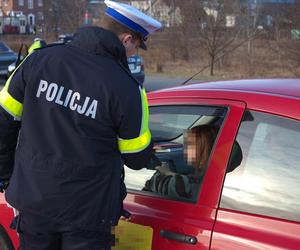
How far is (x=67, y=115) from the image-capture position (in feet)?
7.48

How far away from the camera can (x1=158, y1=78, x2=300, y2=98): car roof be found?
249cm

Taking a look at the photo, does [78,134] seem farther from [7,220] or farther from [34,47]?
[7,220]

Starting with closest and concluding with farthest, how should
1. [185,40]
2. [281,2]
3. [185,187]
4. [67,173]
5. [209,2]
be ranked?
[67,173] → [185,187] → [281,2] → [209,2] → [185,40]

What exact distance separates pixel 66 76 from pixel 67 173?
0.40 meters

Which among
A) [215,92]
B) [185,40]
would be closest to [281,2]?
[185,40]

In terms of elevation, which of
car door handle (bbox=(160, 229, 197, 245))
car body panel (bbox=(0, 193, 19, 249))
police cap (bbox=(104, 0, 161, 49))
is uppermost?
police cap (bbox=(104, 0, 161, 49))

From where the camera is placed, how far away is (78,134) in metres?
2.27

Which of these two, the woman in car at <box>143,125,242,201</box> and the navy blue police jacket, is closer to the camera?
the navy blue police jacket

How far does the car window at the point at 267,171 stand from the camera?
227cm

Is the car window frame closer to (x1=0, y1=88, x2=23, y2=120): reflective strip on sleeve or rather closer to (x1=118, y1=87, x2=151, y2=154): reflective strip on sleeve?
(x1=118, y1=87, x2=151, y2=154): reflective strip on sleeve

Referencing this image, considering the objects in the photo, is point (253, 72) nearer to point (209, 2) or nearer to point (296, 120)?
point (209, 2)

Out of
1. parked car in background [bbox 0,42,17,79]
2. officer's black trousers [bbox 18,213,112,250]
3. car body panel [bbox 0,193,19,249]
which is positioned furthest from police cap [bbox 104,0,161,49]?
parked car in background [bbox 0,42,17,79]

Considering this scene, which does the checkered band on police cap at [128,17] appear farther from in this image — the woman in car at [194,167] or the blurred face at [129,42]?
the woman in car at [194,167]

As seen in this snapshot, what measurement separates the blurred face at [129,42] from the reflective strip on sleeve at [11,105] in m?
0.53
